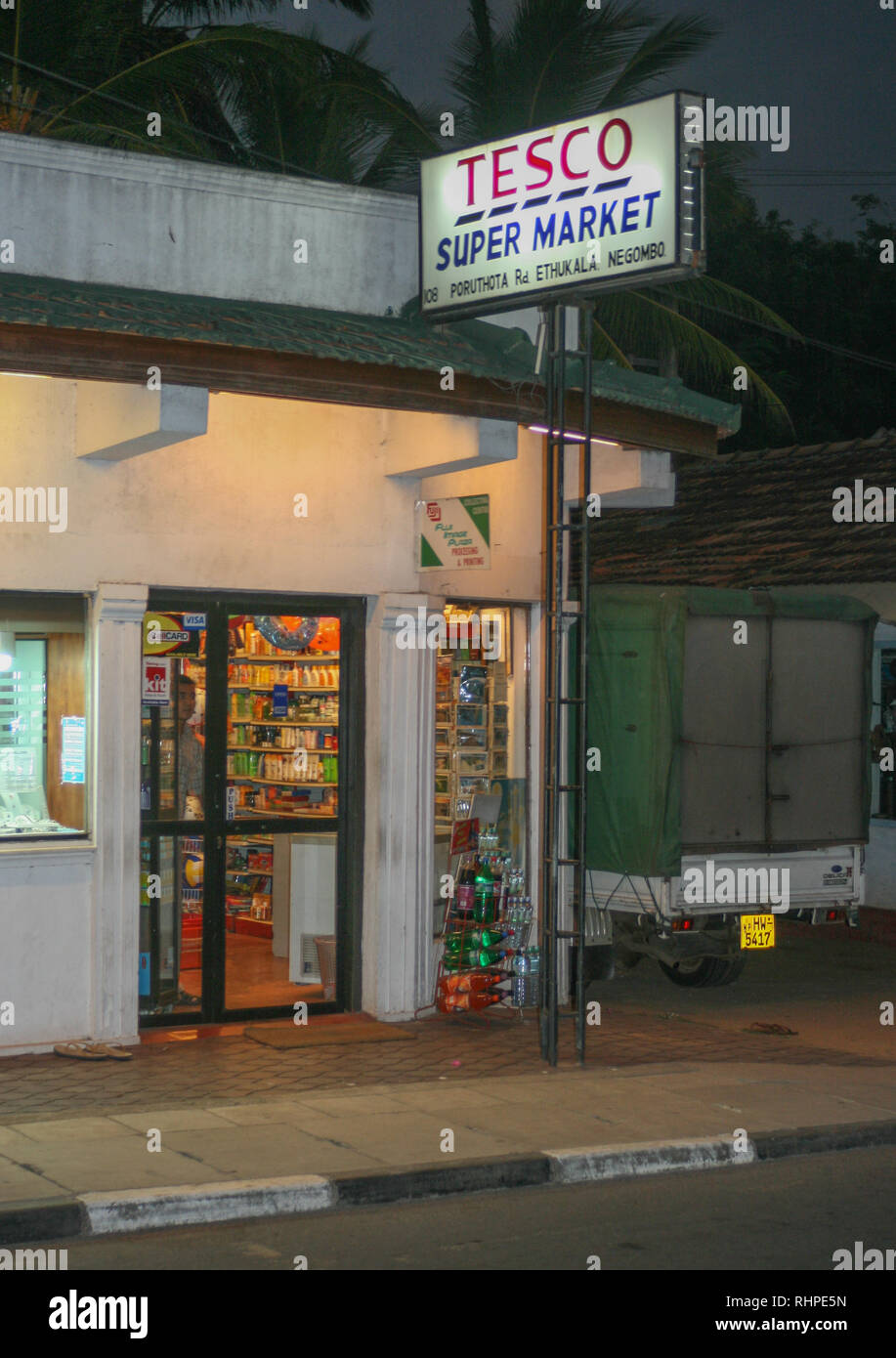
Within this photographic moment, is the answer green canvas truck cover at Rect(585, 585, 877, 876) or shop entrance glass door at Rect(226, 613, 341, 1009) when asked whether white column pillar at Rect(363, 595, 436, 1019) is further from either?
green canvas truck cover at Rect(585, 585, 877, 876)

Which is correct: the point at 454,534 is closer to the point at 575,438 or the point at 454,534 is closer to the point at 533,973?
the point at 575,438

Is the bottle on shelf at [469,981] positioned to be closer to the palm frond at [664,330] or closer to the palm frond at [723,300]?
the palm frond at [664,330]

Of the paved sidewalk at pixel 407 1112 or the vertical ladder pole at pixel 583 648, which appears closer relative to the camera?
the paved sidewalk at pixel 407 1112

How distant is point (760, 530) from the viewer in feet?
59.0

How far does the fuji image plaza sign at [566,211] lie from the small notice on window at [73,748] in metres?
3.35

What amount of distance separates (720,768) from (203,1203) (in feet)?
20.3

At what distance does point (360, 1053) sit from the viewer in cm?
1027

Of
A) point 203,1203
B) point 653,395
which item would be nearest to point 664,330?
point 653,395

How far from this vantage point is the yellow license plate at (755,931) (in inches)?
472

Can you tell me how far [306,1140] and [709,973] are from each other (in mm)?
6139

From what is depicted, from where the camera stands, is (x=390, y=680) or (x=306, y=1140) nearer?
(x=306, y=1140)

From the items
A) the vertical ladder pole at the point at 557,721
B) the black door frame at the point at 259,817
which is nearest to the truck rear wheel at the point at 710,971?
the black door frame at the point at 259,817
